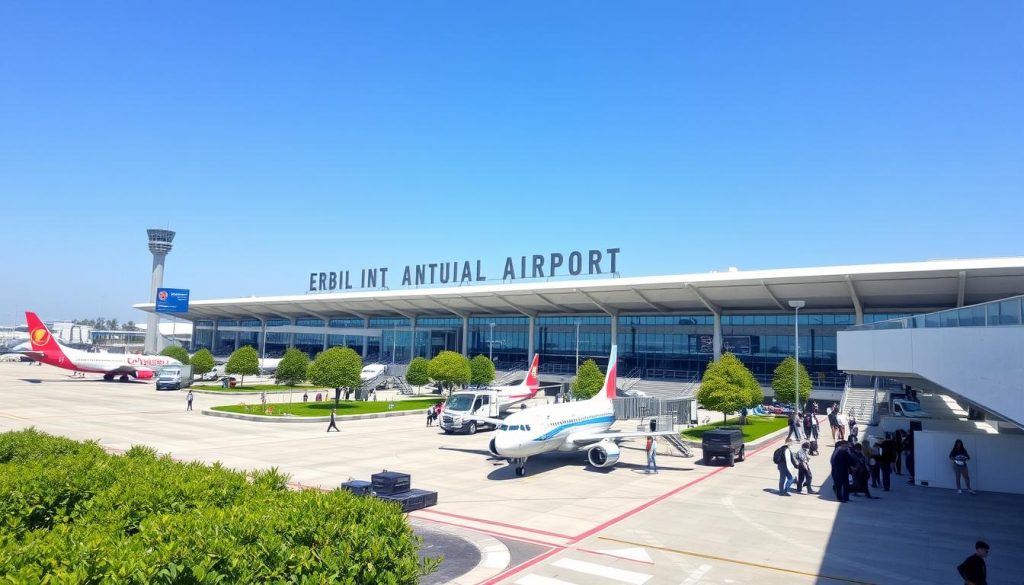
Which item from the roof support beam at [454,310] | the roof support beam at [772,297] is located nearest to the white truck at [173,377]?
the roof support beam at [454,310]

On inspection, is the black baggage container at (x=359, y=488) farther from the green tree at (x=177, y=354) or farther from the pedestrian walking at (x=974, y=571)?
the green tree at (x=177, y=354)

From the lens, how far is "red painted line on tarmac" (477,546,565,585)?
14188 mm

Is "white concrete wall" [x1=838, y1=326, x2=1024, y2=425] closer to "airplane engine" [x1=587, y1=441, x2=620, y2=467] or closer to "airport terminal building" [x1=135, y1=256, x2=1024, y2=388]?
Answer: "airplane engine" [x1=587, y1=441, x2=620, y2=467]

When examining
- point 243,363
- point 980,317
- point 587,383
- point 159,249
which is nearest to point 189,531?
point 980,317

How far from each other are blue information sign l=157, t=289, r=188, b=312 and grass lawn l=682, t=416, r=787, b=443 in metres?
97.3

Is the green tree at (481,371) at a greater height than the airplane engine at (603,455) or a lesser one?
greater

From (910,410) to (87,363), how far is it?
312ft

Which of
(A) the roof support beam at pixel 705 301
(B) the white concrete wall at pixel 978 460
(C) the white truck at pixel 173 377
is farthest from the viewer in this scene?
(C) the white truck at pixel 173 377

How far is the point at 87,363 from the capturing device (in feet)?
268

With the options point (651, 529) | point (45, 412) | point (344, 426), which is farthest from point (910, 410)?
point (45, 412)

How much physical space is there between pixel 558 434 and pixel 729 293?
45.2 metres

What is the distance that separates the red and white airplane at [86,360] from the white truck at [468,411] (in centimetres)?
5044

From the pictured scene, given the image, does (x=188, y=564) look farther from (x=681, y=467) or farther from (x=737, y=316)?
(x=737, y=316)

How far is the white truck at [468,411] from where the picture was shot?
41750 mm
